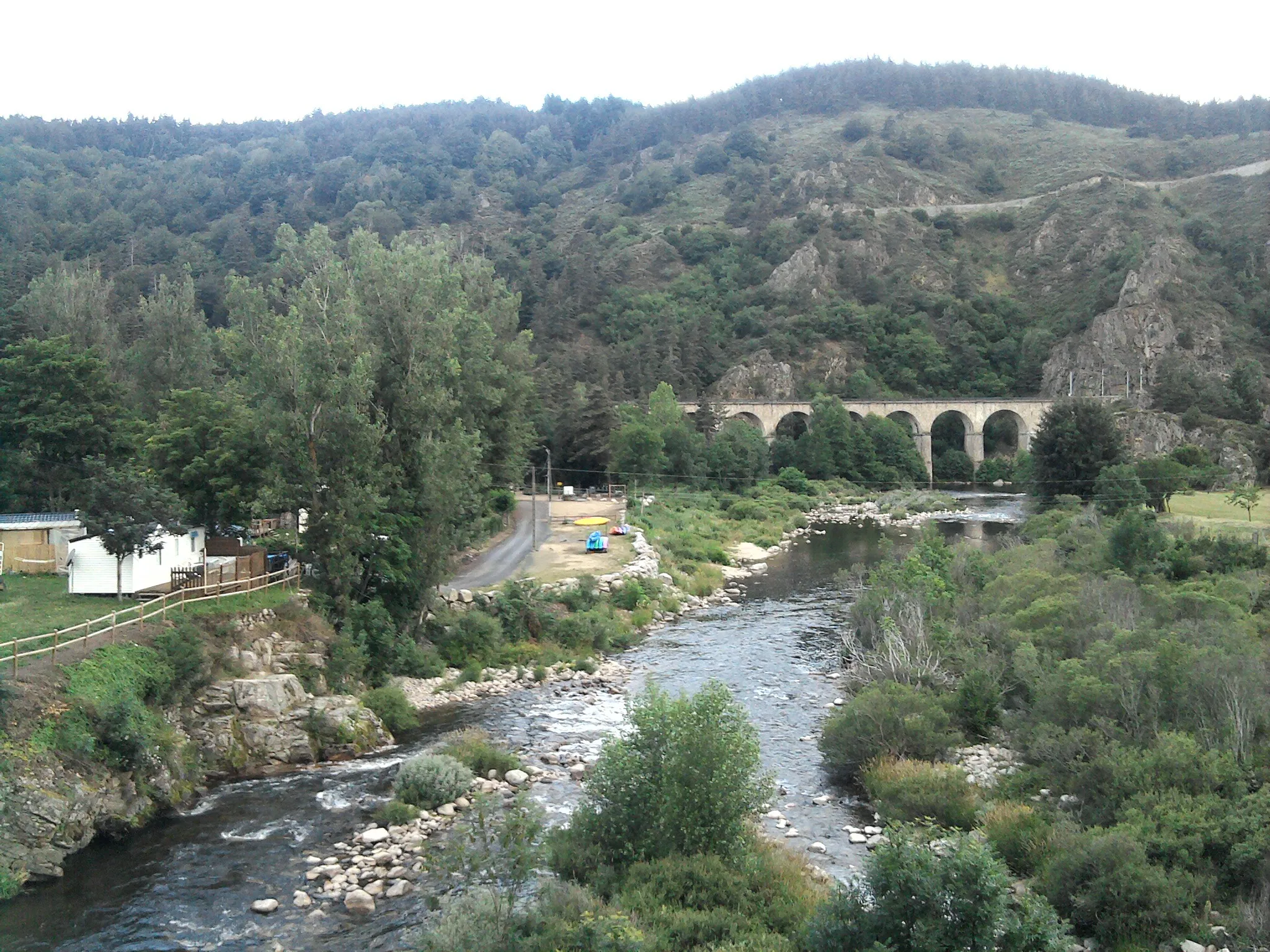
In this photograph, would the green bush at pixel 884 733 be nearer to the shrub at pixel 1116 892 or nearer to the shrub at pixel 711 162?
the shrub at pixel 1116 892

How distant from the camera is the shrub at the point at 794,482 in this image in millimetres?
79000

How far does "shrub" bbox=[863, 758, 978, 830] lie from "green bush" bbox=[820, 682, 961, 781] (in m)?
0.91

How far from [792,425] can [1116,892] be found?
89339 millimetres

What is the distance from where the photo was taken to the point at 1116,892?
1291cm

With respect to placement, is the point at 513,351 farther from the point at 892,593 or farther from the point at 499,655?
the point at 892,593

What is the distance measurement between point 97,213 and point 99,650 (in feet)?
429

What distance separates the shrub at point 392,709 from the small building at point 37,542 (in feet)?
36.0

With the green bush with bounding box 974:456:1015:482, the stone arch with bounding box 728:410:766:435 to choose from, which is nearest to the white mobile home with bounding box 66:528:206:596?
the stone arch with bounding box 728:410:766:435

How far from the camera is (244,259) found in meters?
120

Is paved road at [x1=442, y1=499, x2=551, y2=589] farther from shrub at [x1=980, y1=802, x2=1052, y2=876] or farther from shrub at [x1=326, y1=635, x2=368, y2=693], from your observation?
shrub at [x1=980, y1=802, x2=1052, y2=876]

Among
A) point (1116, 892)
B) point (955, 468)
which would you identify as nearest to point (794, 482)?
point (955, 468)

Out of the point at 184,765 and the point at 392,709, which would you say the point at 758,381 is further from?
the point at 184,765

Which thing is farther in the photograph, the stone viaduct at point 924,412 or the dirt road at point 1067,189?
the dirt road at point 1067,189

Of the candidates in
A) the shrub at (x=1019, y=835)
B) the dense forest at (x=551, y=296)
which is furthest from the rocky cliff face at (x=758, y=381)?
the shrub at (x=1019, y=835)
